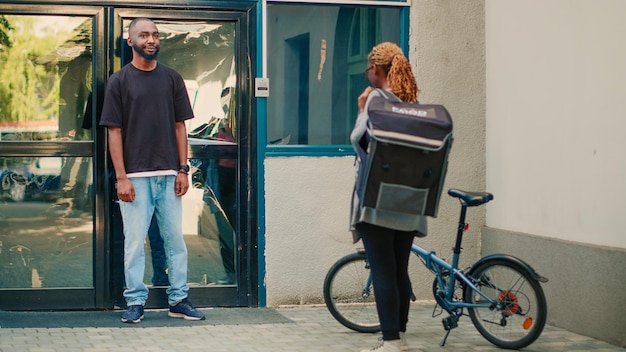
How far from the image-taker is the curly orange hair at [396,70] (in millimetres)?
6145

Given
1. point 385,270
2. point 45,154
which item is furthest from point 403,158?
point 45,154

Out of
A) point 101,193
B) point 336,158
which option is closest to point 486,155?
point 336,158

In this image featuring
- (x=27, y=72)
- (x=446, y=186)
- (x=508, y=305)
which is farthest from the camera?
(x=446, y=186)

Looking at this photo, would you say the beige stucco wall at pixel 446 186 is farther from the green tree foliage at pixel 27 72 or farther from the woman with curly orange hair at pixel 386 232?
the woman with curly orange hair at pixel 386 232

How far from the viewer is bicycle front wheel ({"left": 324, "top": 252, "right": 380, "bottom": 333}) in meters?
7.51

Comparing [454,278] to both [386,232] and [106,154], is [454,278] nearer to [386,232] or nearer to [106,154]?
[386,232]

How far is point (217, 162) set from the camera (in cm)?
847

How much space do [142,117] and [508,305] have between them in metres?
2.96

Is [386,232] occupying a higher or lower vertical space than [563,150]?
lower

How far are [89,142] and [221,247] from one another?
1339 millimetres

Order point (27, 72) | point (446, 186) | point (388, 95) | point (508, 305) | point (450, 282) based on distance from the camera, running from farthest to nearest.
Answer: point (446, 186) → point (27, 72) → point (450, 282) → point (508, 305) → point (388, 95)

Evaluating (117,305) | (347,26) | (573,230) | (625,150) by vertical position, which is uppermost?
(347,26)

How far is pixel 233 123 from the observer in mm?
8500

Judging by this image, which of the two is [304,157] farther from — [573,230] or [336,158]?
[573,230]
